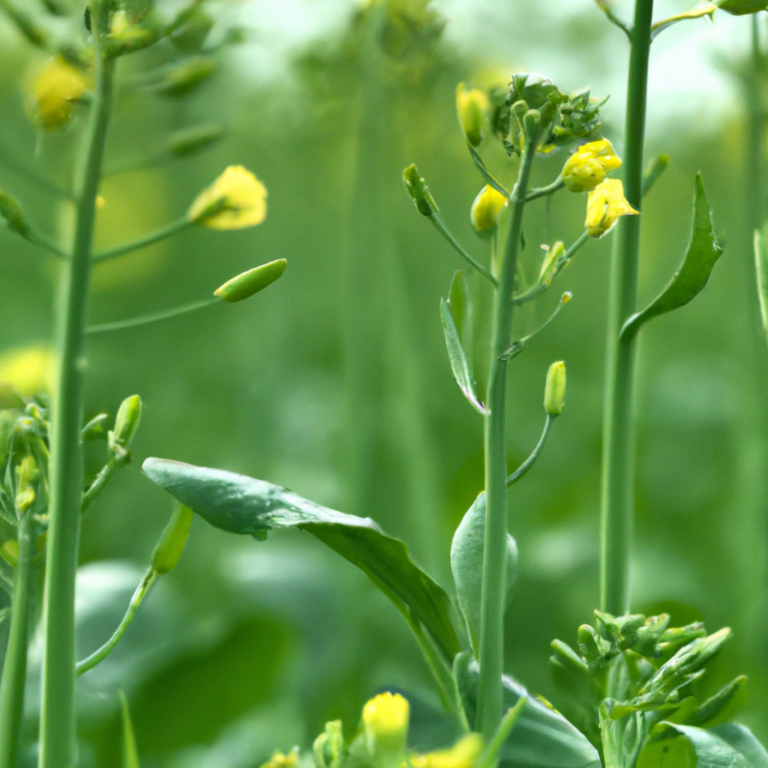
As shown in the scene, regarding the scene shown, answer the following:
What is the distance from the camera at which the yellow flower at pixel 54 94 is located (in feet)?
0.88

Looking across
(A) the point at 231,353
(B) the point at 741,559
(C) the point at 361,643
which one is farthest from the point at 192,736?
(A) the point at 231,353

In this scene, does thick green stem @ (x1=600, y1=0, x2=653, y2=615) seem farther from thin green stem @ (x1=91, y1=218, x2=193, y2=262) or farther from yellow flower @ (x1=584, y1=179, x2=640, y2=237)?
thin green stem @ (x1=91, y1=218, x2=193, y2=262)

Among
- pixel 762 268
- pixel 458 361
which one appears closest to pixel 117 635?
pixel 458 361

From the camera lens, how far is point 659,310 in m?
0.26

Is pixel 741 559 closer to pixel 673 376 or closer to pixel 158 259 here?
pixel 673 376

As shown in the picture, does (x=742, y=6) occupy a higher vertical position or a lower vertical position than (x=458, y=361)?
higher

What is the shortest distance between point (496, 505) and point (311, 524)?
56 mm

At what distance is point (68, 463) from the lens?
259 millimetres

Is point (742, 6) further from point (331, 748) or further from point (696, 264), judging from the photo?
point (331, 748)

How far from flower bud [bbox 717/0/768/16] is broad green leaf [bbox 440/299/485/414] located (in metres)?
0.14

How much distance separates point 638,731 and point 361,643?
29cm

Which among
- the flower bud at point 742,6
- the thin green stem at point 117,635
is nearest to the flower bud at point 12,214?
the thin green stem at point 117,635

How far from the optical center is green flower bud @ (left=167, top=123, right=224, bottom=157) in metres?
0.34

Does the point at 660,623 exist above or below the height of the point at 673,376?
below
